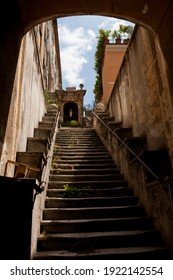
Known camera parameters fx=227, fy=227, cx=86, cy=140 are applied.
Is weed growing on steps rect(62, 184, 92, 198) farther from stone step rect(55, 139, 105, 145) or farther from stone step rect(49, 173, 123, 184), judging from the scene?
stone step rect(55, 139, 105, 145)

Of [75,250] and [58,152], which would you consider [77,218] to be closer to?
[75,250]

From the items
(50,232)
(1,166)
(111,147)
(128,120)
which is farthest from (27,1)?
(111,147)

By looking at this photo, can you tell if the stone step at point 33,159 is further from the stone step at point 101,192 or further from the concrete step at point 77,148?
the concrete step at point 77,148

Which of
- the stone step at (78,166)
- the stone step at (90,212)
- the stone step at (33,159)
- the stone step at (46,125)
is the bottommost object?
the stone step at (90,212)

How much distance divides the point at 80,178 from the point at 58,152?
2.05m

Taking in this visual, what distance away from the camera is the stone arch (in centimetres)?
2041

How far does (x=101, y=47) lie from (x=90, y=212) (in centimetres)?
1395

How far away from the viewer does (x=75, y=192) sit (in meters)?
5.12

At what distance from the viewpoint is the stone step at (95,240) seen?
3537 millimetres

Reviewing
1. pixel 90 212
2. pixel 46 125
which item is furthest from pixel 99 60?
pixel 90 212

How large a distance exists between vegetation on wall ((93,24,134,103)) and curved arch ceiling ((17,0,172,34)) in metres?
11.9

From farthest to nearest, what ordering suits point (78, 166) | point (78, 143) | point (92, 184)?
point (78, 143) → point (78, 166) → point (92, 184)

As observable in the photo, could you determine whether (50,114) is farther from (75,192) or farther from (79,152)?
(75,192)

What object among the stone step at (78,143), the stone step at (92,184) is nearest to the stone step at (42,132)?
the stone step at (92,184)
